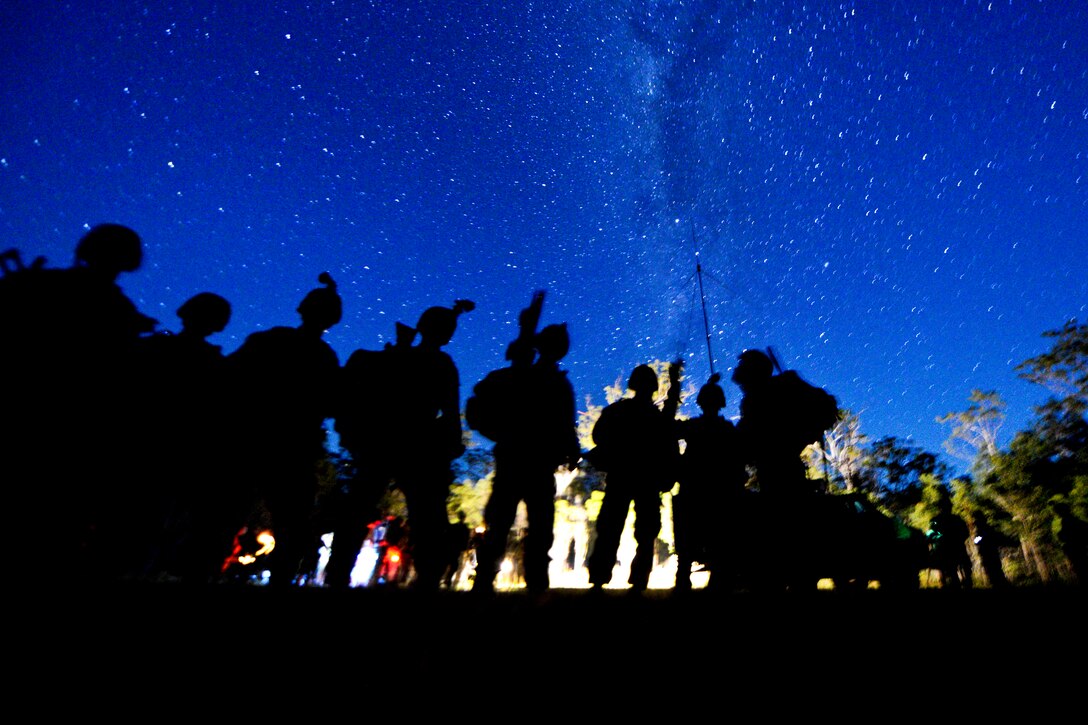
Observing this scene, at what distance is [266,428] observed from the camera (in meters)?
2.88

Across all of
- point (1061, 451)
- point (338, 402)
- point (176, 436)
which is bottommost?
point (176, 436)

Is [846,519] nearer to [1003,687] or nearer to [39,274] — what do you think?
[1003,687]

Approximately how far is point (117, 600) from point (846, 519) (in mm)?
7602

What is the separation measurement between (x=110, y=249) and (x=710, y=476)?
515 cm

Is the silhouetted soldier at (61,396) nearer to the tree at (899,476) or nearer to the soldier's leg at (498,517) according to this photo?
the soldier's leg at (498,517)

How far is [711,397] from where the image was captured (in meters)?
4.90

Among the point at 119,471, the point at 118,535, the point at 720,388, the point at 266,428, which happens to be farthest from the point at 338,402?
the point at 720,388

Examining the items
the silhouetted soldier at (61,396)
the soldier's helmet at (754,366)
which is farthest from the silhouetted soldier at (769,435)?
the silhouetted soldier at (61,396)

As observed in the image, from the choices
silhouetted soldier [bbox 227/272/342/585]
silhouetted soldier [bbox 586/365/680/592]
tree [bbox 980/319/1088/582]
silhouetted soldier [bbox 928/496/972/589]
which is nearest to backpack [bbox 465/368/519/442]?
silhouetted soldier [bbox 227/272/342/585]

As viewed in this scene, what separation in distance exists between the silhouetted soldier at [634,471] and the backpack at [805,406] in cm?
99

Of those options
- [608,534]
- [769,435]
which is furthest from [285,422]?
[769,435]

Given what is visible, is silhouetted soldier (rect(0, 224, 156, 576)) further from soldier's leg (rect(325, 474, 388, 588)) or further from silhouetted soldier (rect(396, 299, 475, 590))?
silhouetted soldier (rect(396, 299, 475, 590))

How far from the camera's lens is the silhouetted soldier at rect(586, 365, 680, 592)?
4.05m

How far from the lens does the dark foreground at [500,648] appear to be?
43.6 inches
